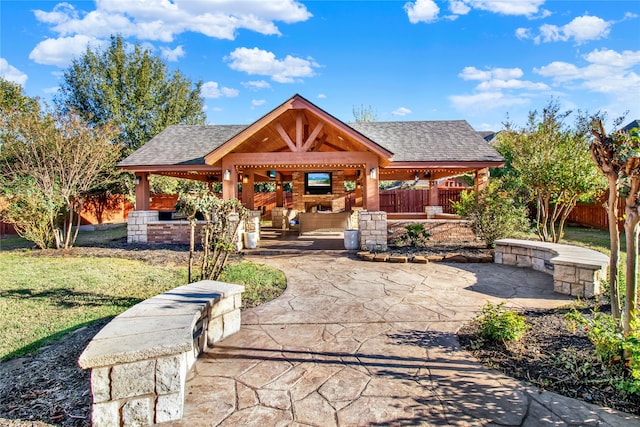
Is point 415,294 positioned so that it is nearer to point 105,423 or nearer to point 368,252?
point 368,252

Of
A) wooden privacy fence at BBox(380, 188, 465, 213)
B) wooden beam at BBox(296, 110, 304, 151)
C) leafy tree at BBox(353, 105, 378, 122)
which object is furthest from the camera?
leafy tree at BBox(353, 105, 378, 122)

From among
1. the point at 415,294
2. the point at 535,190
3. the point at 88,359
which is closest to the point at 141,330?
the point at 88,359

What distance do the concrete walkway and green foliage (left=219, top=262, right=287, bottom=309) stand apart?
28 cm

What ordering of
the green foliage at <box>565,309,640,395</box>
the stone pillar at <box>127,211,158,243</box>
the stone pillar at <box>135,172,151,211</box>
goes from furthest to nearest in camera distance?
the stone pillar at <box>135,172,151,211</box> < the stone pillar at <box>127,211,158,243</box> < the green foliage at <box>565,309,640,395</box>

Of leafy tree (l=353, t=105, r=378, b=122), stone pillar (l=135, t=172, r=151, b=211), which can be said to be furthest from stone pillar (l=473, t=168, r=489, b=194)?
leafy tree (l=353, t=105, r=378, b=122)

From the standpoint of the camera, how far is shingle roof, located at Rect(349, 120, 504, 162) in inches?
447

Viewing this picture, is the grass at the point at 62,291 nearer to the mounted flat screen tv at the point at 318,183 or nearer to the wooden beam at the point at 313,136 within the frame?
the wooden beam at the point at 313,136

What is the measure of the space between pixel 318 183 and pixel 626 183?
46.4ft

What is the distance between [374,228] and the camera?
9.32 m

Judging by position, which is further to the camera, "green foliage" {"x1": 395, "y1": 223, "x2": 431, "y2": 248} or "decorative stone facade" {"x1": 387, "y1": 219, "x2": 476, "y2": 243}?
"decorative stone facade" {"x1": 387, "y1": 219, "x2": 476, "y2": 243}

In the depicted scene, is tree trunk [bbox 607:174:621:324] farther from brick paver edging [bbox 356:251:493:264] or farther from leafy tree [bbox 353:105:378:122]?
leafy tree [bbox 353:105:378:122]

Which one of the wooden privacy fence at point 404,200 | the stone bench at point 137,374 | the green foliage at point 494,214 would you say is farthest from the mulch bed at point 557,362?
the wooden privacy fence at point 404,200

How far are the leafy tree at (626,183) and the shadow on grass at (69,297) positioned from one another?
5889mm

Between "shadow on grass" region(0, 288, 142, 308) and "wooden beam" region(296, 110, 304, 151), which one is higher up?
"wooden beam" region(296, 110, 304, 151)
